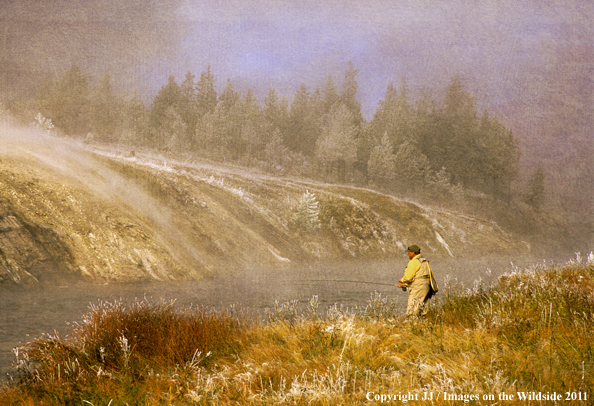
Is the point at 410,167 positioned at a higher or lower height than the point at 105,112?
lower

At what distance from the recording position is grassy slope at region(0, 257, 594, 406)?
17.4ft

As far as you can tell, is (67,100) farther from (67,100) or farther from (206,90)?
(206,90)

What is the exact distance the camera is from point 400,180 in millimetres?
70188

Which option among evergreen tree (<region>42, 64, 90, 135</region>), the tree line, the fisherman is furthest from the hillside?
evergreen tree (<region>42, 64, 90, 135</region>)

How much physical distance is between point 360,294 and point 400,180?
53646 millimetres

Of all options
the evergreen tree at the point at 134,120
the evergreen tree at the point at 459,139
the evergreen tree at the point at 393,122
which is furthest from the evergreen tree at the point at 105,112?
the evergreen tree at the point at 459,139

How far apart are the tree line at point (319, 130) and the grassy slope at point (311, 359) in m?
59.8

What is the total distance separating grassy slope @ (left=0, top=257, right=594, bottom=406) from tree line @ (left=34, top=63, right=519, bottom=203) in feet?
196

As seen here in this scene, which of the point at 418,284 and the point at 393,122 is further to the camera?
the point at 393,122

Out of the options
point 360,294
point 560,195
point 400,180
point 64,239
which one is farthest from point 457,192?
point 560,195

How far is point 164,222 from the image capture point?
2816cm

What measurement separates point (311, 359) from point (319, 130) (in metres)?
80.5

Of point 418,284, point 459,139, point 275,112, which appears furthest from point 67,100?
point 418,284

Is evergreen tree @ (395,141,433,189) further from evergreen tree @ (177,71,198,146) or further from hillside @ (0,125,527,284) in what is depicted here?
evergreen tree @ (177,71,198,146)
